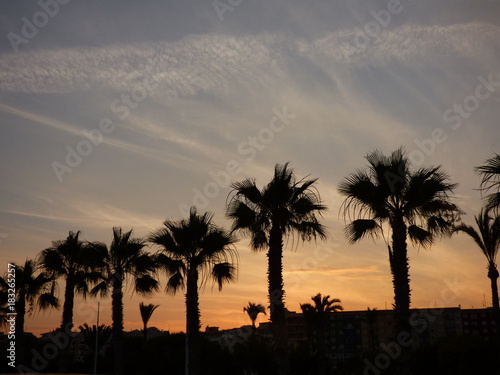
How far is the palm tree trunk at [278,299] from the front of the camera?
22422 mm

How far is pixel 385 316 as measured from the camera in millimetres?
160000

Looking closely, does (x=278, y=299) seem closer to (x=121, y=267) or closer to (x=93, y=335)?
(x=121, y=267)

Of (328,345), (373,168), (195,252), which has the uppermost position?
(373,168)

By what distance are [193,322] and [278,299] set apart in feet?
20.6

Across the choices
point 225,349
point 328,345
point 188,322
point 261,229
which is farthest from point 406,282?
point 328,345

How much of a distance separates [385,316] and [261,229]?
145965mm

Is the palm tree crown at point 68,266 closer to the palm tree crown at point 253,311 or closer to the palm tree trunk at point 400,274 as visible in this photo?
the palm tree trunk at point 400,274

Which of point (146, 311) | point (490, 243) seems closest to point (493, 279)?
point (490, 243)

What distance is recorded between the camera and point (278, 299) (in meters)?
22.7

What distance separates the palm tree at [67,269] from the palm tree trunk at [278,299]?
16517 millimetres

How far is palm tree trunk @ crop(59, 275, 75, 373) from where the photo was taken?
3531 cm

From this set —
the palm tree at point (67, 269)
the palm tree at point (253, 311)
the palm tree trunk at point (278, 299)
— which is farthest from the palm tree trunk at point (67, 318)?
the palm tree at point (253, 311)

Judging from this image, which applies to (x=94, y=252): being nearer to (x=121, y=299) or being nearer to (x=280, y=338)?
(x=121, y=299)

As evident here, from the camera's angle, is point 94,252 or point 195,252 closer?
point 195,252
